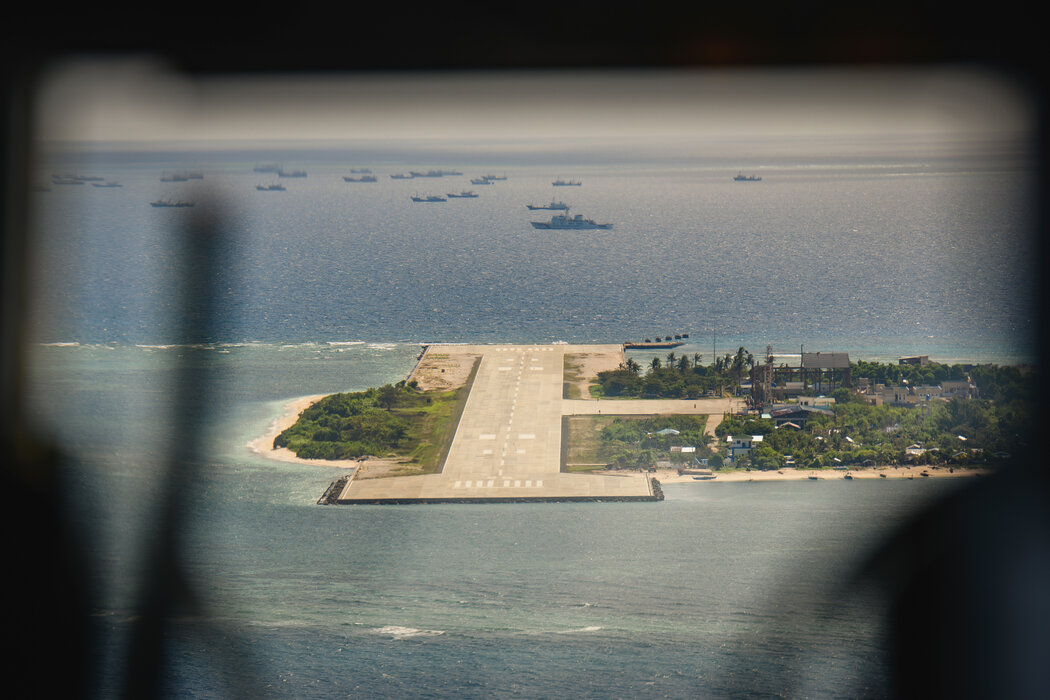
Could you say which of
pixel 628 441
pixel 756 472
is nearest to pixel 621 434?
pixel 628 441

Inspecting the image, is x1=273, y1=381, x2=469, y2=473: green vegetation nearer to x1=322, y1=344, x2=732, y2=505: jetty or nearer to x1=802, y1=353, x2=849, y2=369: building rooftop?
x1=322, y1=344, x2=732, y2=505: jetty

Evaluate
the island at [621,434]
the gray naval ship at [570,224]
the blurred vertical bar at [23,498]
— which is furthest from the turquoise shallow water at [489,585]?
the gray naval ship at [570,224]

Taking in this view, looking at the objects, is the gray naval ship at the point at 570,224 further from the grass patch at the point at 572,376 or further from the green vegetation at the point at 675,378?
the green vegetation at the point at 675,378

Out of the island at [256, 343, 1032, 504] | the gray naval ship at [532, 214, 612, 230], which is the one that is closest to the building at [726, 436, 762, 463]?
the island at [256, 343, 1032, 504]

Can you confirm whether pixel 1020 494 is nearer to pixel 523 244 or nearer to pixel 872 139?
pixel 523 244

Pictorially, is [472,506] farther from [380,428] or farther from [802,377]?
[802,377]
